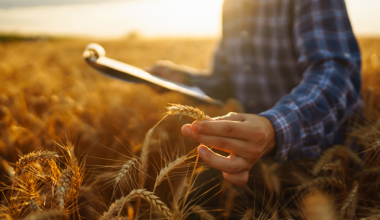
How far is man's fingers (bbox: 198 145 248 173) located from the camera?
713 millimetres

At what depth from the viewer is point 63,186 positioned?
0.60 metres

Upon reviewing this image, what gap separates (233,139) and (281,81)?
105 centimetres

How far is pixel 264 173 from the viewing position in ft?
3.46

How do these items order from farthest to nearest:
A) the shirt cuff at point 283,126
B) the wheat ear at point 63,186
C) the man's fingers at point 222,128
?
the shirt cuff at point 283,126 < the man's fingers at point 222,128 < the wheat ear at point 63,186

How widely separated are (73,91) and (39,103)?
38cm

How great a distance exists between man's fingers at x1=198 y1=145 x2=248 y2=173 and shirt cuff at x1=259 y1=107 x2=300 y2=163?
0.21 metres

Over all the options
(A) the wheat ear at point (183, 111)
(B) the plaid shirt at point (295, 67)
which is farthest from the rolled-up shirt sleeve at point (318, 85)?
(A) the wheat ear at point (183, 111)

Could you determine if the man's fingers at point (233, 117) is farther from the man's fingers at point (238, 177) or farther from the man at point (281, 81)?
the man's fingers at point (238, 177)

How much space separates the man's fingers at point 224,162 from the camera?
0.71m

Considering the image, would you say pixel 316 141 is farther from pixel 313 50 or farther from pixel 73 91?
pixel 73 91

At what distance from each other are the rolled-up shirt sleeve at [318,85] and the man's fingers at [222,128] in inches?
8.0

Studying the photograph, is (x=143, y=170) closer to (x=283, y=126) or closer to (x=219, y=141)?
(x=219, y=141)

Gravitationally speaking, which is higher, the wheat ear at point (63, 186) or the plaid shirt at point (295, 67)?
the plaid shirt at point (295, 67)

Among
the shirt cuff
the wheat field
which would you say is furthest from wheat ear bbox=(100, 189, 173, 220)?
the shirt cuff
